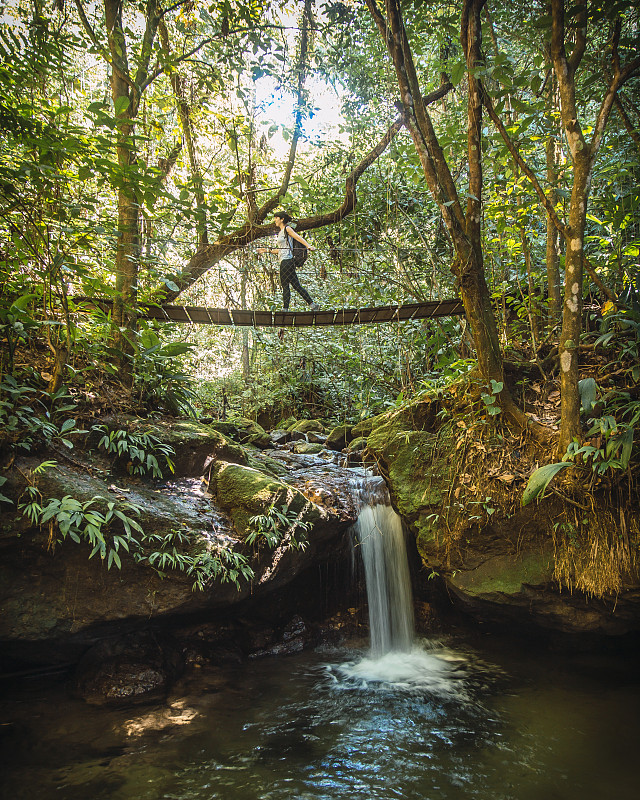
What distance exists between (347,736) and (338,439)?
17.1 ft

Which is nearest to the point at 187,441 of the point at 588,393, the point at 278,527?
the point at 278,527

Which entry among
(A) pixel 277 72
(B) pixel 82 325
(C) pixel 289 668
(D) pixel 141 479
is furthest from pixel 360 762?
(A) pixel 277 72

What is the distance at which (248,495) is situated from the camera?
4719 millimetres

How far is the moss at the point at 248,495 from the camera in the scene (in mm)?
4617

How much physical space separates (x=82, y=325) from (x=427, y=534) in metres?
4.19

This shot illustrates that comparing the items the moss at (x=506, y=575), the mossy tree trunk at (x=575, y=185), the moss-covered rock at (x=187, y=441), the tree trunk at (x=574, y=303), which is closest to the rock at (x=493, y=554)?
the moss at (x=506, y=575)

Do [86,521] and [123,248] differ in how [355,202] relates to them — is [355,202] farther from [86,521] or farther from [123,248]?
[86,521]

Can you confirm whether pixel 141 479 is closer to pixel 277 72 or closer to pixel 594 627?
pixel 594 627

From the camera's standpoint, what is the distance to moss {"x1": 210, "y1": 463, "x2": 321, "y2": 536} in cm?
462

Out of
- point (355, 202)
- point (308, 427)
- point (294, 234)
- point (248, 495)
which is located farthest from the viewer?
point (308, 427)

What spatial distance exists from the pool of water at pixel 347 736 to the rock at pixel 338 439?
410 centimetres

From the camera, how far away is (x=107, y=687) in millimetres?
3791

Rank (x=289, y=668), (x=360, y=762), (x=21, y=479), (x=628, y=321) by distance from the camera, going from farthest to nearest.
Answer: (x=289, y=668) < (x=628, y=321) < (x=21, y=479) < (x=360, y=762)

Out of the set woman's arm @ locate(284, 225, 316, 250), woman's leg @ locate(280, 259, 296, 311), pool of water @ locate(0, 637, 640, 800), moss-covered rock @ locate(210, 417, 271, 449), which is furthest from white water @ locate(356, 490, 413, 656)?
woman's arm @ locate(284, 225, 316, 250)
